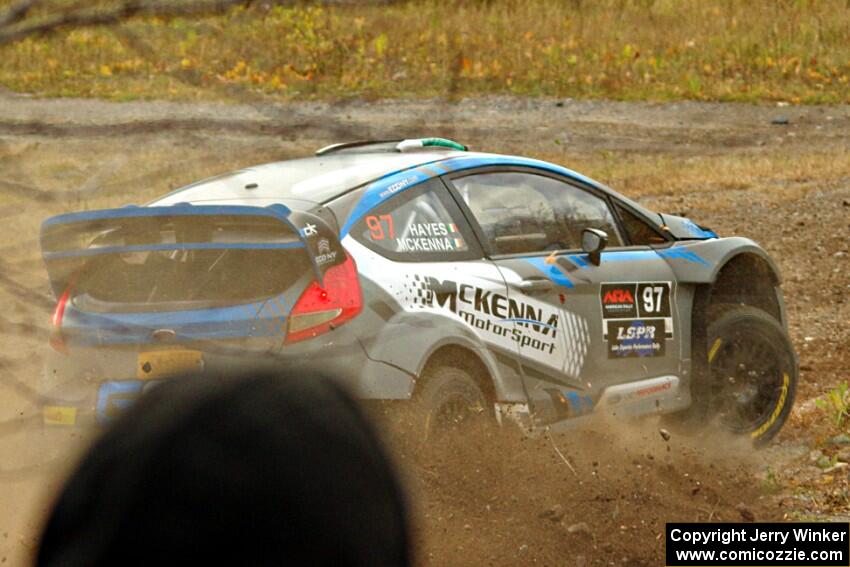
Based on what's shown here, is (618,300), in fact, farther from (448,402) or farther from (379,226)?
(379,226)

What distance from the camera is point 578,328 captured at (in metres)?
5.84

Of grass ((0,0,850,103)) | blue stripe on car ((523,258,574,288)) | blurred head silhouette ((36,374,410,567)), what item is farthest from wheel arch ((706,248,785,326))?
grass ((0,0,850,103))

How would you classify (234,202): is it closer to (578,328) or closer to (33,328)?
(578,328)

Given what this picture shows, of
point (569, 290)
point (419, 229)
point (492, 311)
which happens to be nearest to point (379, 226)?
point (419, 229)

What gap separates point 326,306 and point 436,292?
63 cm

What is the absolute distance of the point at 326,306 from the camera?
4.64 meters

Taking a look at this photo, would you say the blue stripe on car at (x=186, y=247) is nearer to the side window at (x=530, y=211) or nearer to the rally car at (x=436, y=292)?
the rally car at (x=436, y=292)

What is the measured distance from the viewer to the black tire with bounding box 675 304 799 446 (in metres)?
6.56

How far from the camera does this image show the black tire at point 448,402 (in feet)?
16.1

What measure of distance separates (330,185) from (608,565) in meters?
1.81

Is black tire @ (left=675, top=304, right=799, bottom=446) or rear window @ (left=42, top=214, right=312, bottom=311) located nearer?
rear window @ (left=42, top=214, right=312, bottom=311)

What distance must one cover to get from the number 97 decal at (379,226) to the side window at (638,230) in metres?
1.74

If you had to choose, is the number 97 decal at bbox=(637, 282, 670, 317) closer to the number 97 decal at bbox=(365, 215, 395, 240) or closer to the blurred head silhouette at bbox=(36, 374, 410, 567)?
→ the number 97 decal at bbox=(365, 215, 395, 240)

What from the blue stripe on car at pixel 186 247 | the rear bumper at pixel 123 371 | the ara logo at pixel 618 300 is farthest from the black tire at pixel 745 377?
the blue stripe on car at pixel 186 247
